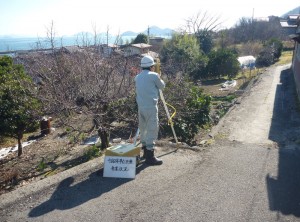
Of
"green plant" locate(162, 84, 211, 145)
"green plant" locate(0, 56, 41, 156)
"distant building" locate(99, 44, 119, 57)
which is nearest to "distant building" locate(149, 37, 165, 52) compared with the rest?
"distant building" locate(99, 44, 119, 57)

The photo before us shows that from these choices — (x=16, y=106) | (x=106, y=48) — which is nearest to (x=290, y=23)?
(x=106, y=48)

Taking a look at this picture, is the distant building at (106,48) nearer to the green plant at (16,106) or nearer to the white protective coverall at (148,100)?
the green plant at (16,106)

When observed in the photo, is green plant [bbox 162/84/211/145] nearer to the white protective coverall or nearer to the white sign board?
the white protective coverall

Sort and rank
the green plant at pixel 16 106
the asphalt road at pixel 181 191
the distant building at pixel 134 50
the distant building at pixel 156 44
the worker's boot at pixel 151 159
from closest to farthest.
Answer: the asphalt road at pixel 181 191, the worker's boot at pixel 151 159, the green plant at pixel 16 106, the distant building at pixel 134 50, the distant building at pixel 156 44

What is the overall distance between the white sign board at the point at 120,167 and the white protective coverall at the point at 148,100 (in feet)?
1.56

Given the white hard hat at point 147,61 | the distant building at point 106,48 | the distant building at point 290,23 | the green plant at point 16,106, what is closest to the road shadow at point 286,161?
the white hard hat at point 147,61

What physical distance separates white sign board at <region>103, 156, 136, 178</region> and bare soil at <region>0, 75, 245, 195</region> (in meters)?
1.16

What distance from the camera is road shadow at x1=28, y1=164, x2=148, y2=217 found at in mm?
3658

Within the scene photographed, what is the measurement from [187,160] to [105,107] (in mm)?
1954

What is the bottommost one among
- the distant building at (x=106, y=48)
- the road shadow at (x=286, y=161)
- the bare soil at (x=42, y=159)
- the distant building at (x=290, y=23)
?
the bare soil at (x=42, y=159)

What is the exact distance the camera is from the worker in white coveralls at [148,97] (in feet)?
14.2

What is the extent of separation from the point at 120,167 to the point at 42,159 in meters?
2.95

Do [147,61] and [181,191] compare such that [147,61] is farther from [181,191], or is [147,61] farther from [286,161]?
[286,161]

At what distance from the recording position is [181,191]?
396cm
